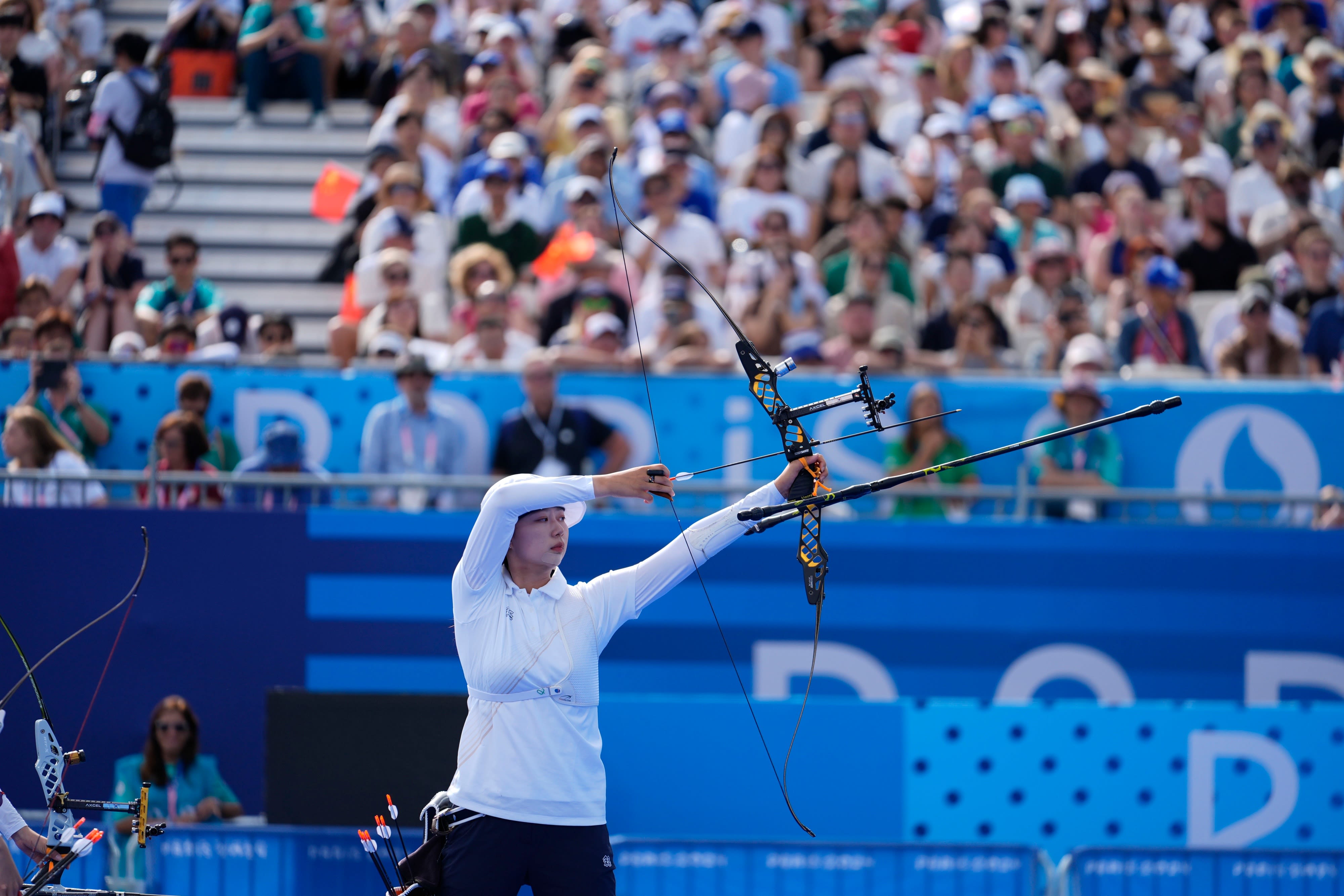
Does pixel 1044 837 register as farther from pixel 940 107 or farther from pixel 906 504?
pixel 940 107

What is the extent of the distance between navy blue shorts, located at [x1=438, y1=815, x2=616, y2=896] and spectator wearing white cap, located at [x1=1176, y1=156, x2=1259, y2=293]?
8.15 m

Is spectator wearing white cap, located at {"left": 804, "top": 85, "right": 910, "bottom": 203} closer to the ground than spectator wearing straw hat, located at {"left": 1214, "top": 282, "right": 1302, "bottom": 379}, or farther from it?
farther from it

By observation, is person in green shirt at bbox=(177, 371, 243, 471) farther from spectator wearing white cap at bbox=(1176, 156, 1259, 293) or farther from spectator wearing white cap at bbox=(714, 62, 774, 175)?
spectator wearing white cap at bbox=(1176, 156, 1259, 293)

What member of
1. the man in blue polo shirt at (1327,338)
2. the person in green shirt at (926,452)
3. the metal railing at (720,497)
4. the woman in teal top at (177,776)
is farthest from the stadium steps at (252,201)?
the man in blue polo shirt at (1327,338)

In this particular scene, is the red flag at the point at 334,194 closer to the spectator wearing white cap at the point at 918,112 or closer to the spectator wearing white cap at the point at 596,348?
the spectator wearing white cap at the point at 596,348

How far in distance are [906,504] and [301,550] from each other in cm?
320

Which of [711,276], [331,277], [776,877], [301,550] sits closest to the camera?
[776,877]

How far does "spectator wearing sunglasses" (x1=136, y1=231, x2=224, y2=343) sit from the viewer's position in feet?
34.5

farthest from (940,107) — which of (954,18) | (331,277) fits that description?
(331,277)

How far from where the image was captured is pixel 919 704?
793 centimetres

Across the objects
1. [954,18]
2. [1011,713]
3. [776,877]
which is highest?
[954,18]

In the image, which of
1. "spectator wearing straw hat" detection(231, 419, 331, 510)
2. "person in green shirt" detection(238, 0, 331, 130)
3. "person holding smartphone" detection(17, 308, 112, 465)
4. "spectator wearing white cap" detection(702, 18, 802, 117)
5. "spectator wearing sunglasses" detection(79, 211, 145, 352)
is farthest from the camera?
"person in green shirt" detection(238, 0, 331, 130)

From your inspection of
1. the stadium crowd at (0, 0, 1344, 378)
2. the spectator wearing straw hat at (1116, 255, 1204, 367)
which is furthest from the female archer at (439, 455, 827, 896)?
the spectator wearing straw hat at (1116, 255, 1204, 367)

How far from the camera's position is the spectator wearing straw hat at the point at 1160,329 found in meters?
10.4
